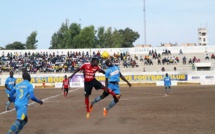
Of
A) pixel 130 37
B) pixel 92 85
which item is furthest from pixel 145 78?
pixel 130 37

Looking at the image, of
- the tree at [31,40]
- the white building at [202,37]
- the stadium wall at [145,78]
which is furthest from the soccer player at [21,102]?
the white building at [202,37]

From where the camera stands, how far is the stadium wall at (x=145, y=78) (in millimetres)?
53188

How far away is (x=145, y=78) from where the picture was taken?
180ft

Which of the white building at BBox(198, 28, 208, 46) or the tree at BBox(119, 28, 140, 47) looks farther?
the white building at BBox(198, 28, 208, 46)

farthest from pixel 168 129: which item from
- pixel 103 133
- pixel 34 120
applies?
pixel 34 120

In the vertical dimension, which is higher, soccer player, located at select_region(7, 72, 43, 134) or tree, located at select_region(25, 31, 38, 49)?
tree, located at select_region(25, 31, 38, 49)

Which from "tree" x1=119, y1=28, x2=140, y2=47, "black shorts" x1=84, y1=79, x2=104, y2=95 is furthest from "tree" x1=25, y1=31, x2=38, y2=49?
"black shorts" x1=84, y1=79, x2=104, y2=95

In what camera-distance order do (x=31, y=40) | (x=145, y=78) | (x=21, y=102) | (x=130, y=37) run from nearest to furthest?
1. (x=21, y=102)
2. (x=145, y=78)
3. (x=31, y=40)
4. (x=130, y=37)

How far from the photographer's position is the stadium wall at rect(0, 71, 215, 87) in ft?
174

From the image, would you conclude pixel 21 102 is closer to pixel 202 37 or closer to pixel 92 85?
pixel 92 85

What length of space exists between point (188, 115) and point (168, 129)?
4.61m

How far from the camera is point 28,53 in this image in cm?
6862

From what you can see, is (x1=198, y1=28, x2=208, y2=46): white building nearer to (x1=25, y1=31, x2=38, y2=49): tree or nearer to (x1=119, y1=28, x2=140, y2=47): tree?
(x1=119, y1=28, x2=140, y2=47): tree

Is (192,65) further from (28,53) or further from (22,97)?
(22,97)
